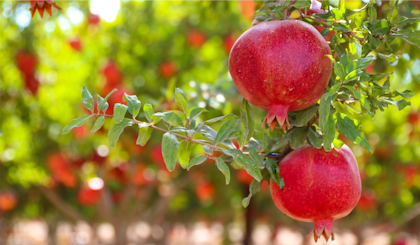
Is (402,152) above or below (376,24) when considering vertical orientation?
below

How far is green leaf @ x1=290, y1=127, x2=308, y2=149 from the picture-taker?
944 mm

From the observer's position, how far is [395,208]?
6.73m

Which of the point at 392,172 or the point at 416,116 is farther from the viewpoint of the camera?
the point at 392,172

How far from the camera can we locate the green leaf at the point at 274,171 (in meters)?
0.92

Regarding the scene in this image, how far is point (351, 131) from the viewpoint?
87 cm

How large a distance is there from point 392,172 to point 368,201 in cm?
85

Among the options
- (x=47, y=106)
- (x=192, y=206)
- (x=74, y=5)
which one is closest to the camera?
(x=74, y=5)

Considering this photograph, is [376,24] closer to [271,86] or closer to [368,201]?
[271,86]

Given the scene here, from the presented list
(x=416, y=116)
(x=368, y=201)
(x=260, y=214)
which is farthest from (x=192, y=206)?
(x=416, y=116)

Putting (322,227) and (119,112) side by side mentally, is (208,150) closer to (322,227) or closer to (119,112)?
(119,112)

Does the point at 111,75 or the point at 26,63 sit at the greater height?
the point at 26,63

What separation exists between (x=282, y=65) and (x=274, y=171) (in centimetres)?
28

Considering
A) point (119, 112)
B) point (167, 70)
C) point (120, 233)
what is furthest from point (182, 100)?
point (120, 233)

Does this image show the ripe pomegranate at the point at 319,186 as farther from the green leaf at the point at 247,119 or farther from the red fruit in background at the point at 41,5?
the red fruit in background at the point at 41,5
